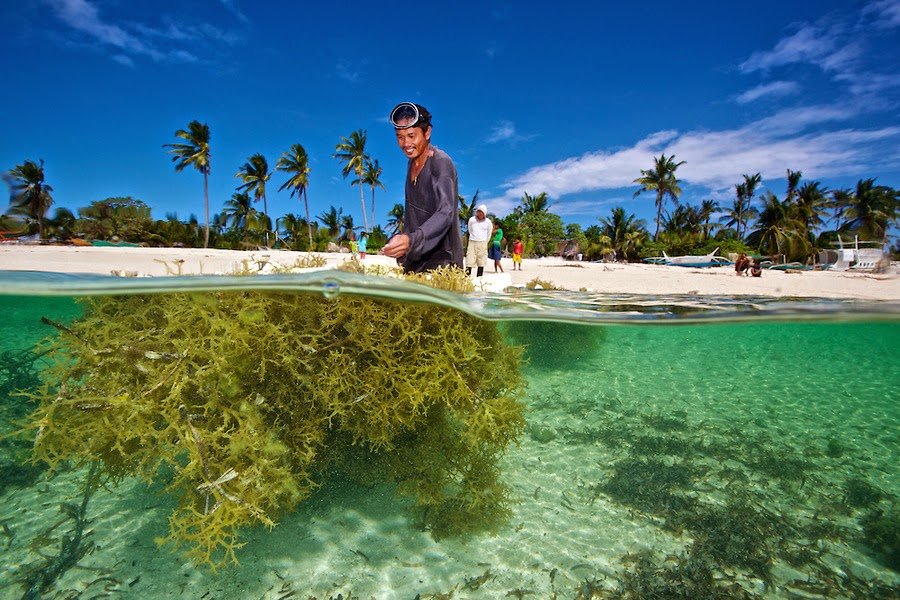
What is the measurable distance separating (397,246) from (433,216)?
0.41 meters

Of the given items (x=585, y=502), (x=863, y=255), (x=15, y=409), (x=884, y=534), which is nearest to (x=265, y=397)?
(x=585, y=502)

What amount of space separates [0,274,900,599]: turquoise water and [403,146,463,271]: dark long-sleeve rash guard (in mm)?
381

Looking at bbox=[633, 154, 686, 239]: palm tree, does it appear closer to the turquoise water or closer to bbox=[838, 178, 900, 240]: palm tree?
bbox=[838, 178, 900, 240]: palm tree

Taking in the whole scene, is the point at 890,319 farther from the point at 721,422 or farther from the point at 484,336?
the point at 484,336

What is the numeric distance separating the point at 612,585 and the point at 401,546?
60.6 inches

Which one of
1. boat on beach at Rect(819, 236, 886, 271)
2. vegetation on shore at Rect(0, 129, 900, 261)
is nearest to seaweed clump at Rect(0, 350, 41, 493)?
boat on beach at Rect(819, 236, 886, 271)

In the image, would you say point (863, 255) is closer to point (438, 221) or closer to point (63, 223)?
point (438, 221)

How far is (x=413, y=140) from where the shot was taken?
3176mm

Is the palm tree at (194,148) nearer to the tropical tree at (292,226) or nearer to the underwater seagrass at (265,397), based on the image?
the tropical tree at (292,226)

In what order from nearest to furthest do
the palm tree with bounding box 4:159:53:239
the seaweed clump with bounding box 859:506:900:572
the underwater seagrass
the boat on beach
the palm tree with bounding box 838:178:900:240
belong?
the underwater seagrass, the seaweed clump with bounding box 859:506:900:572, the boat on beach, the palm tree with bounding box 4:159:53:239, the palm tree with bounding box 838:178:900:240

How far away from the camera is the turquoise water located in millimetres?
2898

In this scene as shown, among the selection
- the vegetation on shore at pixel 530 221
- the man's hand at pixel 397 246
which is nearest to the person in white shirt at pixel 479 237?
the man's hand at pixel 397 246

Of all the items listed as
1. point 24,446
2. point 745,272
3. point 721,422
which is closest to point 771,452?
point 721,422

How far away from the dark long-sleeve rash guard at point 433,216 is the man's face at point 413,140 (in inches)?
3.5
